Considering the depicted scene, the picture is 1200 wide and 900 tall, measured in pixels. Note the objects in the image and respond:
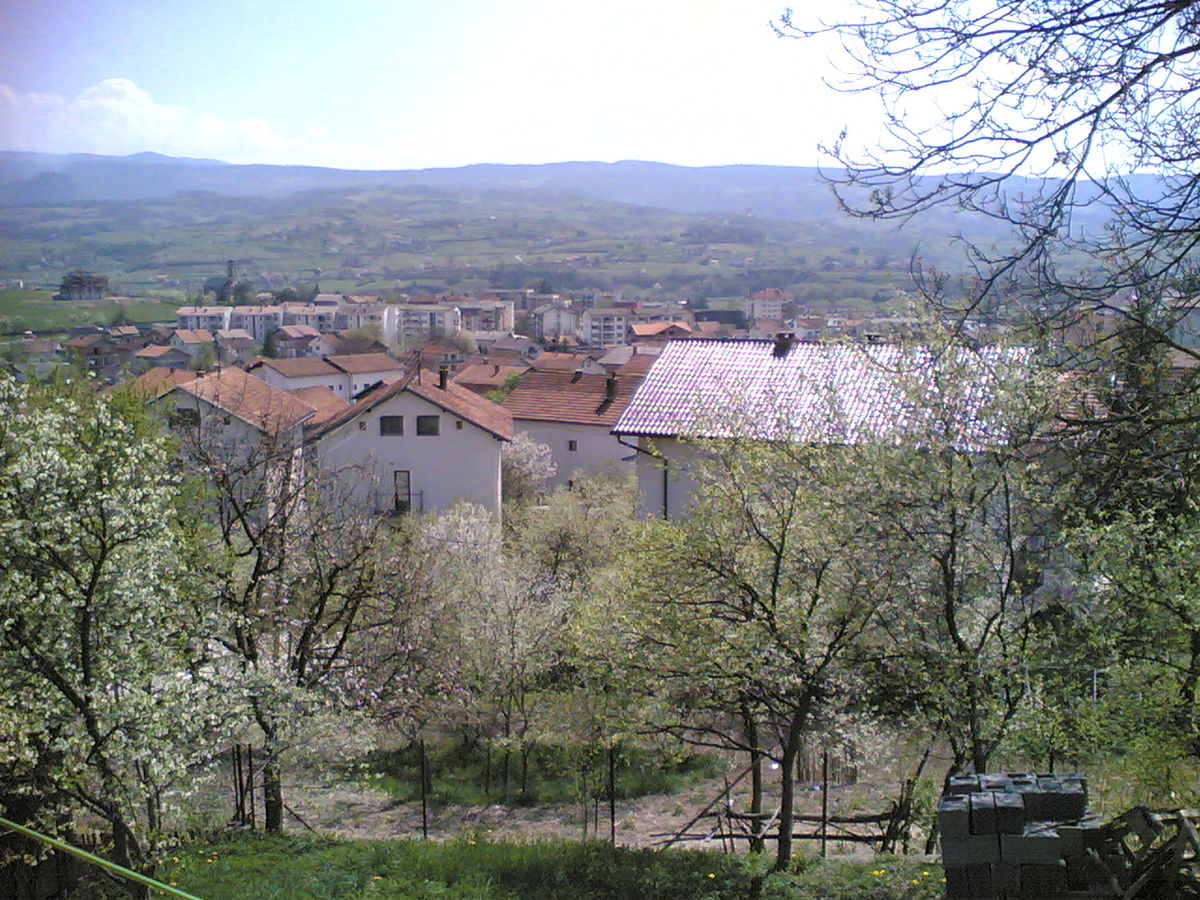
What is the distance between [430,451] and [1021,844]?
90.1 ft

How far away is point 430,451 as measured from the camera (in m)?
33.3

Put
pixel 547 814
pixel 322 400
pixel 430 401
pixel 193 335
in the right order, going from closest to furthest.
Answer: pixel 547 814
pixel 430 401
pixel 322 400
pixel 193 335

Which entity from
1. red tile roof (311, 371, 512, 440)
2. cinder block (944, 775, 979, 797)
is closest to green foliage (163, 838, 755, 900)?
cinder block (944, 775, 979, 797)

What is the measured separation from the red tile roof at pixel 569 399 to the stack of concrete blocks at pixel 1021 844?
32.8 metres

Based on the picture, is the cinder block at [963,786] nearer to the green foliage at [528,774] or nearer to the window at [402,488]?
the green foliage at [528,774]

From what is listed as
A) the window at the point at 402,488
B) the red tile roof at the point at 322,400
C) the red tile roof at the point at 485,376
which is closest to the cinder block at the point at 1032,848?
the window at the point at 402,488

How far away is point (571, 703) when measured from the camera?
611 inches

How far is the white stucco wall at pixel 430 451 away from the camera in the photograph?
109ft

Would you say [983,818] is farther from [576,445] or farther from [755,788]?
[576,445]

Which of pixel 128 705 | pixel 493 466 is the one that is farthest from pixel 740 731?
pixel 493 466

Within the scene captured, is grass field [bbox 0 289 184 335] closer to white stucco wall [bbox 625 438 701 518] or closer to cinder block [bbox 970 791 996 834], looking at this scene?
white stucco wall [bbox 625 438 701 518]

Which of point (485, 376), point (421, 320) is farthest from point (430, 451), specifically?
point (421, 320)

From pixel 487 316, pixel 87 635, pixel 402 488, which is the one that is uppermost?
pixel 487 316

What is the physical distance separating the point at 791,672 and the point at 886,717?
150 cm
